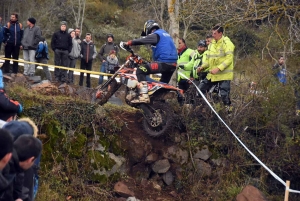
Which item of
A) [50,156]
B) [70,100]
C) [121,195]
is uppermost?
[70,100]

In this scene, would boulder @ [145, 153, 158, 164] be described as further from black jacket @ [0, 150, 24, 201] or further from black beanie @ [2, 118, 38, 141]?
black jacket @ [0, 150, 24, 201]

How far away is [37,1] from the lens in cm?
2705

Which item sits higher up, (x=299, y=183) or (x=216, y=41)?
(x=216, y=41)

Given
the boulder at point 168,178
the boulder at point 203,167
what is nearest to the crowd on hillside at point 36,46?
the boulder at point 168,178

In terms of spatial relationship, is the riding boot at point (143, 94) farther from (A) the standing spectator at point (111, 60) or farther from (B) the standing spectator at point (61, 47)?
(A) the standing spectator at point (111, 60)

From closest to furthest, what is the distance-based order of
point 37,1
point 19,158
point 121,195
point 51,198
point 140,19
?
point 19,158
point 51,198
point 121,195
point 37,1
point 140,19

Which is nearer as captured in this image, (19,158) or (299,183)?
(19,158)

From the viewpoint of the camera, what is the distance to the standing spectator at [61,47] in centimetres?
A: 1427

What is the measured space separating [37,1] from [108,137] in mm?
19030

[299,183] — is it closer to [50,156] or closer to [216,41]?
[216,41]

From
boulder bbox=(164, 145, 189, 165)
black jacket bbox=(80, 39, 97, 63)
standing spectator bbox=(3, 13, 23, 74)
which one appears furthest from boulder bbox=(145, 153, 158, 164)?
black jacket bbox=(80, 39, 97, 63)

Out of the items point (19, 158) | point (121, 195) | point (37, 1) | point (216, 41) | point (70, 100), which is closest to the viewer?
point (19, 158)

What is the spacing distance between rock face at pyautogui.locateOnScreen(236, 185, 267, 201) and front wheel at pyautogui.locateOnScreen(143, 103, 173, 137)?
1750mm

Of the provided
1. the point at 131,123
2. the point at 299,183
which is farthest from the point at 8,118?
the point at 299,183
